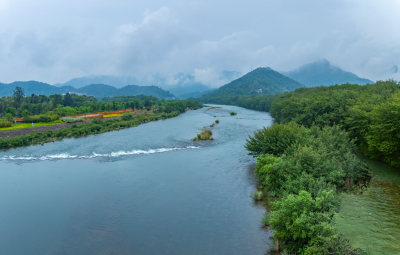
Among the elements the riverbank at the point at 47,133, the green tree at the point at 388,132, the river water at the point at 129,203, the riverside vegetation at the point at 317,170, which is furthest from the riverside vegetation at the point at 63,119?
the green tree at the point at 388,132

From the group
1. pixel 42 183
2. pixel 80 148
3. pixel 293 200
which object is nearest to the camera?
pixel 293 200

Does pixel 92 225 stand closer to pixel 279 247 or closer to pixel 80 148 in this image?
pixel 279 247

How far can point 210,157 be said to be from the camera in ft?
134

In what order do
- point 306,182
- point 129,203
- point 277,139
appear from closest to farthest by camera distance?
point 306,182 → point 129,203 → point 277,139

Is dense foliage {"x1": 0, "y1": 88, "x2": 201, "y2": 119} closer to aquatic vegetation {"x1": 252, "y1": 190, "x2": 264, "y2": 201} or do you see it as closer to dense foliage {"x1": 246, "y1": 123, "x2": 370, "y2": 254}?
aquatic vegetation {"x1": 252, "y1": 190, "x2": 264, "y2": 201}

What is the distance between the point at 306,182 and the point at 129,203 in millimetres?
16251

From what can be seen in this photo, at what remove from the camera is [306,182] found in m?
19.4

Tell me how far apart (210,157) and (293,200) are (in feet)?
84.6

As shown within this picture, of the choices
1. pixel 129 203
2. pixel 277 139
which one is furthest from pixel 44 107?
pixel 277 139

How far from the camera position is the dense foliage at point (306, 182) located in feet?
46.6

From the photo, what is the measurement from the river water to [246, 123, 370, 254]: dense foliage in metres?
3.09

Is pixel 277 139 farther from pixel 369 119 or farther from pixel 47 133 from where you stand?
pixel 47 133

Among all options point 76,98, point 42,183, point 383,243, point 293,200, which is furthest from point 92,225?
point 76,98

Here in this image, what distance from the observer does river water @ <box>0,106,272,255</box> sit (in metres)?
19.0
